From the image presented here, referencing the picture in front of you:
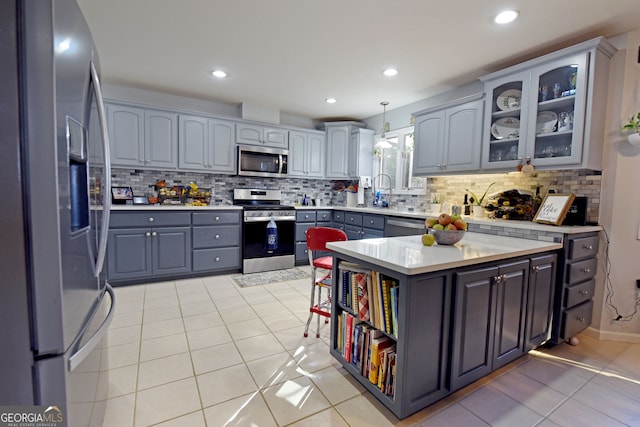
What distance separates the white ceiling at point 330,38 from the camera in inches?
82.3

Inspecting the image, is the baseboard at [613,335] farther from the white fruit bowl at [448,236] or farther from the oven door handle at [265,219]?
the oven door handle at [265,219]

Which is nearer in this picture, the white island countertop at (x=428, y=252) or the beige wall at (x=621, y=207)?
the white island countertop at (x=428, y=252)

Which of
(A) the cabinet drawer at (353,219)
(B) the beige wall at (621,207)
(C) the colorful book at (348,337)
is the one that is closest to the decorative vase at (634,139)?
(B) the beige wall at (621,207)

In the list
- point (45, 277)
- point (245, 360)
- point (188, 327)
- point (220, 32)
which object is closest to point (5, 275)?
point (45, 277)

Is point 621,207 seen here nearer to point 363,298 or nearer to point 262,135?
point 363,298

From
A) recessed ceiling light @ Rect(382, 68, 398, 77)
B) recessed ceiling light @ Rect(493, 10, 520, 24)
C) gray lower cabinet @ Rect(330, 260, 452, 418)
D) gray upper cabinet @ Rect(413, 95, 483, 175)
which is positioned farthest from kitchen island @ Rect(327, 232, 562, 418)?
recessed ceiling light @ Rect(382, 68, 398, 77)

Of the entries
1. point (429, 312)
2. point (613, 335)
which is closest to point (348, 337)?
point (429, 312)

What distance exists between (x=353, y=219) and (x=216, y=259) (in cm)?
200

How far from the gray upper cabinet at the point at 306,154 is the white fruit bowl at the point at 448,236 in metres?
3.20

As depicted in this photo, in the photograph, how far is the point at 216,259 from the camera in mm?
3941

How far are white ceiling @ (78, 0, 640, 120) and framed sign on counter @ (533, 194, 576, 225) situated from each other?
1.30m

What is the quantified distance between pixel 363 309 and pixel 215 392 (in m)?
0.99

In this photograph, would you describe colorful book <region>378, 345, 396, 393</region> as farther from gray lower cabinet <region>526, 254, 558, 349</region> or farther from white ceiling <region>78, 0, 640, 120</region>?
white ceiling <region>78, 0, 640, 120</region>

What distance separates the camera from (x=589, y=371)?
1999 millimetres
